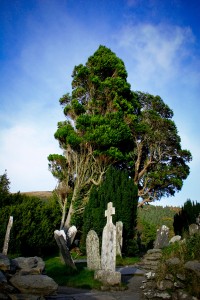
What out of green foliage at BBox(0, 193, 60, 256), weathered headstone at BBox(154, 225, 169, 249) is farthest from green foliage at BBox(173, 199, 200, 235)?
green foliage at BBox(0, 193, 60, 256)

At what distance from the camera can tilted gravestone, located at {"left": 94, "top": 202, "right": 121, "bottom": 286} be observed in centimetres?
951

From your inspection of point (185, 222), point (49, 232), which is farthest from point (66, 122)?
point (185, 222)

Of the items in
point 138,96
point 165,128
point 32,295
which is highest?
point 138,96

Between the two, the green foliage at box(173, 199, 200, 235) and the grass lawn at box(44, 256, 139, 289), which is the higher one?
the green foliage at box(173, 199, 200, 235)

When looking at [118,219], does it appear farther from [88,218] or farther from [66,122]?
[66,122]

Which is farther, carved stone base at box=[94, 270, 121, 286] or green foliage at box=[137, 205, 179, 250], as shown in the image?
green foliage at box=[137, 205, 179, 250]

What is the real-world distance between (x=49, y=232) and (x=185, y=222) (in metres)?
10.7

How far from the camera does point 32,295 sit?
588 centimetres

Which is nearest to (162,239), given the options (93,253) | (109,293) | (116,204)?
(116,204)

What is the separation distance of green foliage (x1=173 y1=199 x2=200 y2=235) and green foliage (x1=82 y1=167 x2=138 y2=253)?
4.57 metres

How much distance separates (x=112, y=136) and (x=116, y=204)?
563 cm

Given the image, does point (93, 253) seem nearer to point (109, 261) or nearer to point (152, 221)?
point (109, 261)

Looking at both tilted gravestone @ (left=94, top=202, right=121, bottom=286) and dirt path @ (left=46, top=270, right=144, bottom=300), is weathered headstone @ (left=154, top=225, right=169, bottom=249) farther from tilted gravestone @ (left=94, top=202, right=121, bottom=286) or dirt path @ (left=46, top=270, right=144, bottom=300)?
tilted gravestone @ (left=94, top=202, right=121, bottom=286)

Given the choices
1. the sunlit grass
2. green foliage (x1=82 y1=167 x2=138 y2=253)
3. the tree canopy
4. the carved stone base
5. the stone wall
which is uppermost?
the tree canopy
